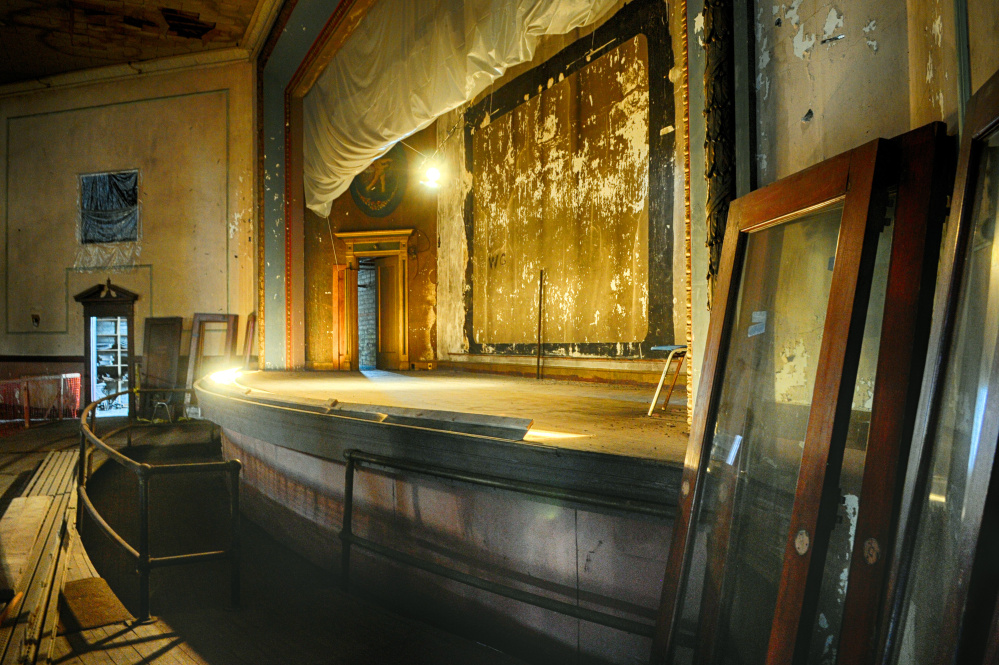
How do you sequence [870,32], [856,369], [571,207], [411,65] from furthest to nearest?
[571,207], [411,65], [870,32], [856,369]

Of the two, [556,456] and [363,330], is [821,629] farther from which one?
[363,330]

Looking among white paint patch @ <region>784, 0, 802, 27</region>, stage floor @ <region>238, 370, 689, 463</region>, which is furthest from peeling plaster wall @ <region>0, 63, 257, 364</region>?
white paint patch @ <region>784, 0, 802, 27</region>

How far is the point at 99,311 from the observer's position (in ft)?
27.6

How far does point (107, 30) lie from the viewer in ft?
24.4

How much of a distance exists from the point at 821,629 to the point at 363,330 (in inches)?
467

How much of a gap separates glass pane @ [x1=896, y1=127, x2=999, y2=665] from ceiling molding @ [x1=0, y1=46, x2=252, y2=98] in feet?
28.7

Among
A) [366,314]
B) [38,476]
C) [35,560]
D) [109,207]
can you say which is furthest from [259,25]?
[35,560]

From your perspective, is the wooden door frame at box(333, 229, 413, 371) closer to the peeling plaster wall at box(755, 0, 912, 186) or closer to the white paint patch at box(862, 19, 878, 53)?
the peeling plaster wall at box(755, 0, 912, 186)

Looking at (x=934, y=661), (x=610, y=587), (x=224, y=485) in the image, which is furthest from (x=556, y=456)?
(x=224, y=485)

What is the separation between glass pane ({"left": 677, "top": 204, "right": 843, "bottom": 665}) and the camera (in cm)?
151

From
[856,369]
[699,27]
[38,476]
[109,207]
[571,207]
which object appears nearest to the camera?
[856,369]

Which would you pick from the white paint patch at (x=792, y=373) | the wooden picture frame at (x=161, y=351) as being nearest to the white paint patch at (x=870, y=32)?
the white paint patch at (x=792, y=373)

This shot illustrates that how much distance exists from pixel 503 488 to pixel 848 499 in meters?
1.16

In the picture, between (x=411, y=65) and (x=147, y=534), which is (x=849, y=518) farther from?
(x=411, y=65)
